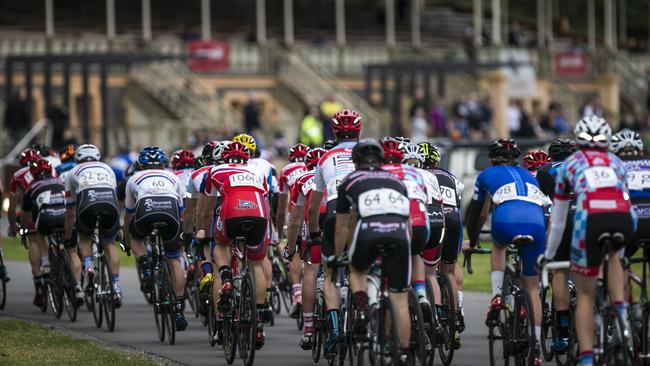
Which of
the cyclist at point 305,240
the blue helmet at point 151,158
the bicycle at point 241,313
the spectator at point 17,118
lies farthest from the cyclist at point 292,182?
the spectator at point 17,118

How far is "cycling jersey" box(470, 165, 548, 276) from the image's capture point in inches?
535

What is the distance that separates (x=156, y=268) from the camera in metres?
16.6

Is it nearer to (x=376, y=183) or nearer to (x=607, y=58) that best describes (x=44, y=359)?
(x=376, y=183)

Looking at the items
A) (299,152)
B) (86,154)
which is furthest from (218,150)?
(86,154)

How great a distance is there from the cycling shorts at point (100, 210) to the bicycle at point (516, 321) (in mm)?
5648

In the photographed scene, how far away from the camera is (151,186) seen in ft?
54.5

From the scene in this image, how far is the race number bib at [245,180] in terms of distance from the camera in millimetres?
14789

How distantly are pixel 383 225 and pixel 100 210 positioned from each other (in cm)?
665

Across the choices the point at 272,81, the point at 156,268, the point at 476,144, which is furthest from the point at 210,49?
the point at 156,268

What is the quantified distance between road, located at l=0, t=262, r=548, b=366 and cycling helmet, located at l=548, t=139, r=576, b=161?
6.06 feet

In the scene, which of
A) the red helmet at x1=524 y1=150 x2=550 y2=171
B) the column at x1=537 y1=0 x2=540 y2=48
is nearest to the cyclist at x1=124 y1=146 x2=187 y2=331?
the red helmet at x1=524 y1=150 x2=550 y2=171

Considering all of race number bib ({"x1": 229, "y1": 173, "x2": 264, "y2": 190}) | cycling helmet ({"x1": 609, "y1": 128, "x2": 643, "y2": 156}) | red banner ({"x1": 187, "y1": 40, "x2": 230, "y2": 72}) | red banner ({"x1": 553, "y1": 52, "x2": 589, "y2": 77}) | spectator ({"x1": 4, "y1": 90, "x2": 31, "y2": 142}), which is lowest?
race number bib ({"x1": 229, "y1": 173, "x2": 264, "y2": 190})

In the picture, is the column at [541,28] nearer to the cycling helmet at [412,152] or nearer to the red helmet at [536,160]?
the red helmet at [536,160]

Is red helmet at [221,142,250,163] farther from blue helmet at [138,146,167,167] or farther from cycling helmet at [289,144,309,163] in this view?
cycling helmet at [289,144,309,163]
